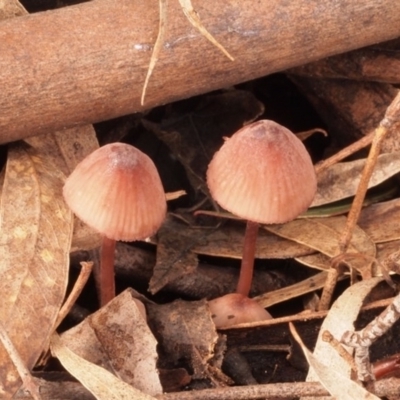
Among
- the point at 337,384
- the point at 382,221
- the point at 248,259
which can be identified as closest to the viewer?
the point at 337,384

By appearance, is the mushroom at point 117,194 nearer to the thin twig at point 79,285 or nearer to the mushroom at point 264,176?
the thin twig at point 79,285

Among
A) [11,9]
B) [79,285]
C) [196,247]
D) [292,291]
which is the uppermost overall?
[11,9]

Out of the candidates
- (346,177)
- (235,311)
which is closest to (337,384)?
(235,311)

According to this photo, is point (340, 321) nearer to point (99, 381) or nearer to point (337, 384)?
point (337, 384)

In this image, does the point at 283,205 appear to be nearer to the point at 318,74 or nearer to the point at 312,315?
the point at 312,315

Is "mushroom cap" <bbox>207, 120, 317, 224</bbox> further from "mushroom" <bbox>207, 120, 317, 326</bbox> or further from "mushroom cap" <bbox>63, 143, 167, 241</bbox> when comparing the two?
"mushroom cap" <bbox>63, 143, 167, 241</bbox>

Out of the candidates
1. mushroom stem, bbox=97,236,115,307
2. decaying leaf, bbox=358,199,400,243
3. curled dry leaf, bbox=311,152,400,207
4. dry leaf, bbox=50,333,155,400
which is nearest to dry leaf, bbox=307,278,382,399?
decaying leaf, bbox=358,199,400,243
